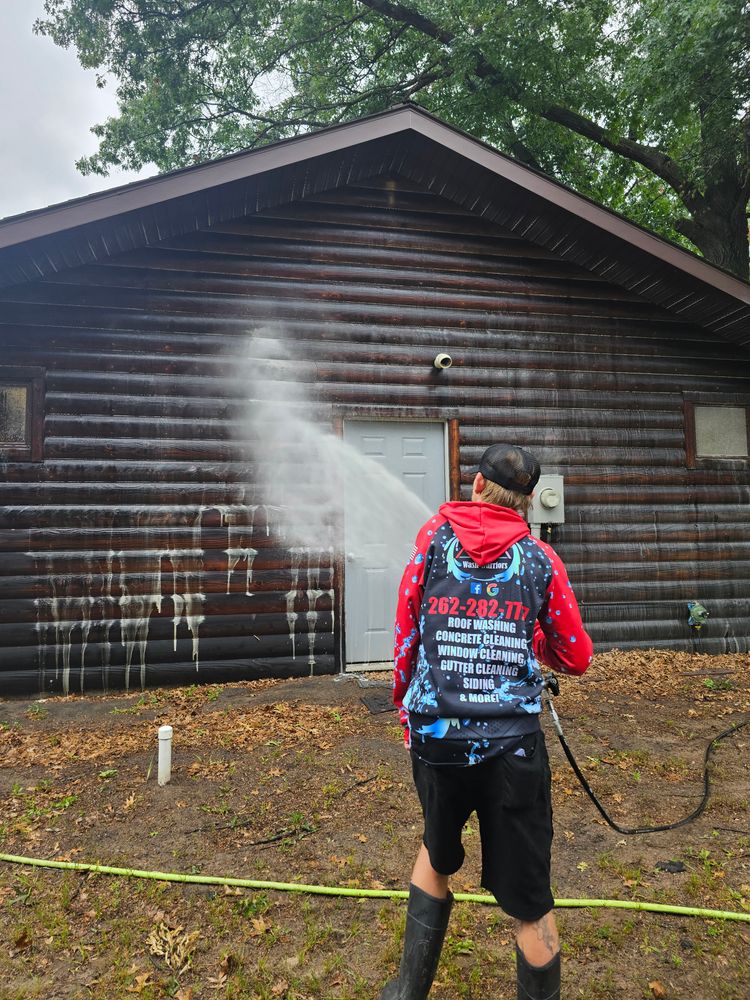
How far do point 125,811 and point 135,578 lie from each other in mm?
3037

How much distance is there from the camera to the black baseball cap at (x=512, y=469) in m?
2.21

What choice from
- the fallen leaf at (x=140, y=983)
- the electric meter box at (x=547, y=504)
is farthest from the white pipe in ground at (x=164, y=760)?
the electric meter box at (x=547, y=504)

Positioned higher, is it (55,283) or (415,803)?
(55,283)

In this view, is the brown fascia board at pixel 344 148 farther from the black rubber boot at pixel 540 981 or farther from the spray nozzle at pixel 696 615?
the black rubber boot at pixel 540 981

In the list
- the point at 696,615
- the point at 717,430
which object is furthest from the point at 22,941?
the point at 717,430

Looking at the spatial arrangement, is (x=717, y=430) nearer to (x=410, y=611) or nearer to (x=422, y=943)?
(x=410, y=611)

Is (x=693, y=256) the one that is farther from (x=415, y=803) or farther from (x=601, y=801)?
(x=415, y=803)

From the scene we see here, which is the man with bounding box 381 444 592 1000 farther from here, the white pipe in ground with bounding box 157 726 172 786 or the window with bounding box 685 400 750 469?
the window with bounding box 685 400 750 469

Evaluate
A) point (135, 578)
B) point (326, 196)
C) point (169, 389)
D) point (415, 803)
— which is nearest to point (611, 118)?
point (326, 196)

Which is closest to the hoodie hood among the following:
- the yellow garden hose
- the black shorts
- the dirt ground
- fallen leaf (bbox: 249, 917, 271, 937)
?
the black shorts

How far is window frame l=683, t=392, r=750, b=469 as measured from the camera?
8.16 metres

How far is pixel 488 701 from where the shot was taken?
6.58 feet

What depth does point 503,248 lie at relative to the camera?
7746 mm

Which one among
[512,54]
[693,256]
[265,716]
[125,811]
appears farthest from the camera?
[512,54]
